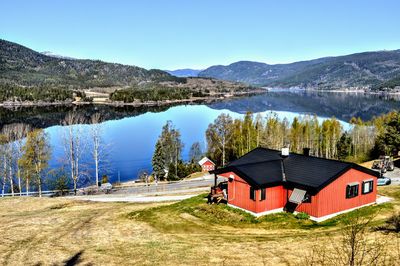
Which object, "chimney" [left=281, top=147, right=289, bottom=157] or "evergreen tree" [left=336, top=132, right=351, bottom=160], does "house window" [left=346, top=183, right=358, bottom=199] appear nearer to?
"chimney" [left=281, top=147, right=289, bottom=157]

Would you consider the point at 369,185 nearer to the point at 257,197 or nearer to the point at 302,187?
the point at 302,187

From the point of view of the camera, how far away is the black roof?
2909 centimetres

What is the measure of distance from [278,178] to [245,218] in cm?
442

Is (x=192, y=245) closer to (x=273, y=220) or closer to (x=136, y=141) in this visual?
(x=273, y=220)

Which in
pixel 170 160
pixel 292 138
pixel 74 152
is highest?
pixel 74 152

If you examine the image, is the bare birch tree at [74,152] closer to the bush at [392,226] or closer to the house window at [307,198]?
the house window at [307,198]

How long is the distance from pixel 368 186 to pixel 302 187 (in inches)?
269

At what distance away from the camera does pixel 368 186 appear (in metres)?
31.8

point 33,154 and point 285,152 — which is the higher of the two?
point 285,152

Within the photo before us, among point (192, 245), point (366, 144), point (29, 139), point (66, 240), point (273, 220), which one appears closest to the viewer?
point (192, 245)

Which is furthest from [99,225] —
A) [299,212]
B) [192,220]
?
[299,212]

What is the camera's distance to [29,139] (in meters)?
58.9

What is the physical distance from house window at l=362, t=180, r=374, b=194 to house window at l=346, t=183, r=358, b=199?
1.11 m

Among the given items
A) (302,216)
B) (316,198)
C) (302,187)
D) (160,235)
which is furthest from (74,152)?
(316,198)
